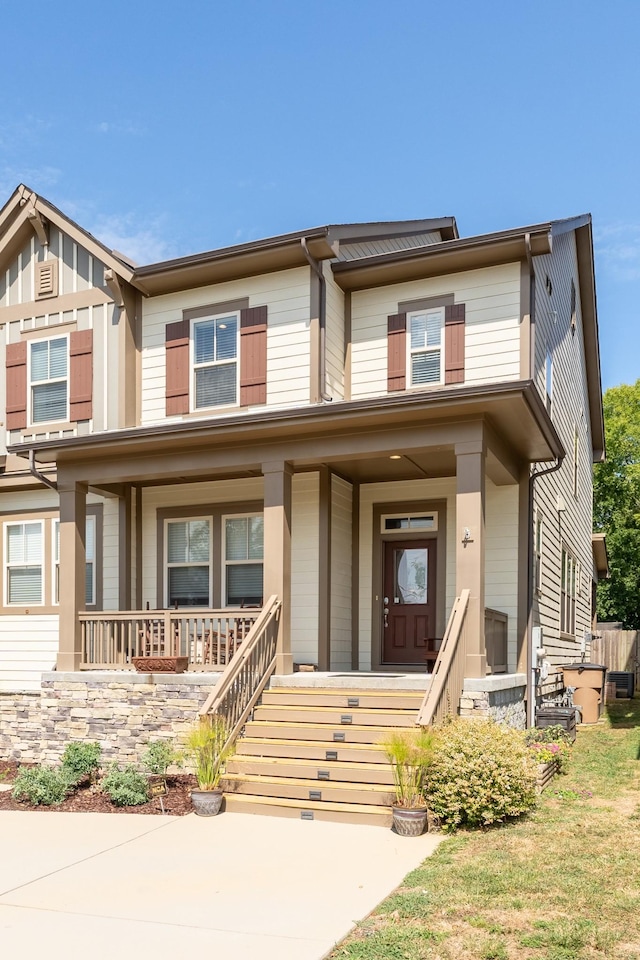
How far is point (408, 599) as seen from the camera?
1282 cm

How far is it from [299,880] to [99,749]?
4972mm

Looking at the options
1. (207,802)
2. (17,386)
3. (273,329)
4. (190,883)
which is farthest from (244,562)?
(190,883)

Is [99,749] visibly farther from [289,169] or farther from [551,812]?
[289,169]

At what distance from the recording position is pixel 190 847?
274 inches

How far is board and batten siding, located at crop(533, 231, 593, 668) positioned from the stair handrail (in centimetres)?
404

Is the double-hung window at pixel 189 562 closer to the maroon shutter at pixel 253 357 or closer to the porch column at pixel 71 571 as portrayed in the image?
the porch column at pixel 71 571

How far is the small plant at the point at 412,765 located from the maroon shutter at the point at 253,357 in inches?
244

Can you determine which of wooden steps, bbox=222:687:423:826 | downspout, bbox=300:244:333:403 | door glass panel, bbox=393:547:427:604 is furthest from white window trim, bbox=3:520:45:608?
door glass panel, bbox=393:547:427:604

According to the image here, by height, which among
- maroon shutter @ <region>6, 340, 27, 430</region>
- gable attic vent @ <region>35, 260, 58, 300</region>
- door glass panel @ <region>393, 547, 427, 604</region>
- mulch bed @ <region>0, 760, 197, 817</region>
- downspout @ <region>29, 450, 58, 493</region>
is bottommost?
mulch bed @ <region>0, 760, 197, 817</region>

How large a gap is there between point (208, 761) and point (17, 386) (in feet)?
26.8

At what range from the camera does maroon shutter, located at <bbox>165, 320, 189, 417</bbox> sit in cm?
1313

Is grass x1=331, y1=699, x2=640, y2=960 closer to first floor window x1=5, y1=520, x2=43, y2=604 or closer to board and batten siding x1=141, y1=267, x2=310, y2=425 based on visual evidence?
board and batten siding x1=141, y1=267, x2=310, y2=425

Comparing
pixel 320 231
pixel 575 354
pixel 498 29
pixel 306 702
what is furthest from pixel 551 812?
pixel 575 354

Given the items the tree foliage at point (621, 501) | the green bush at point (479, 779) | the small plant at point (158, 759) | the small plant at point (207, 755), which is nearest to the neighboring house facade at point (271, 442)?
the small plant at point (158, 759)
